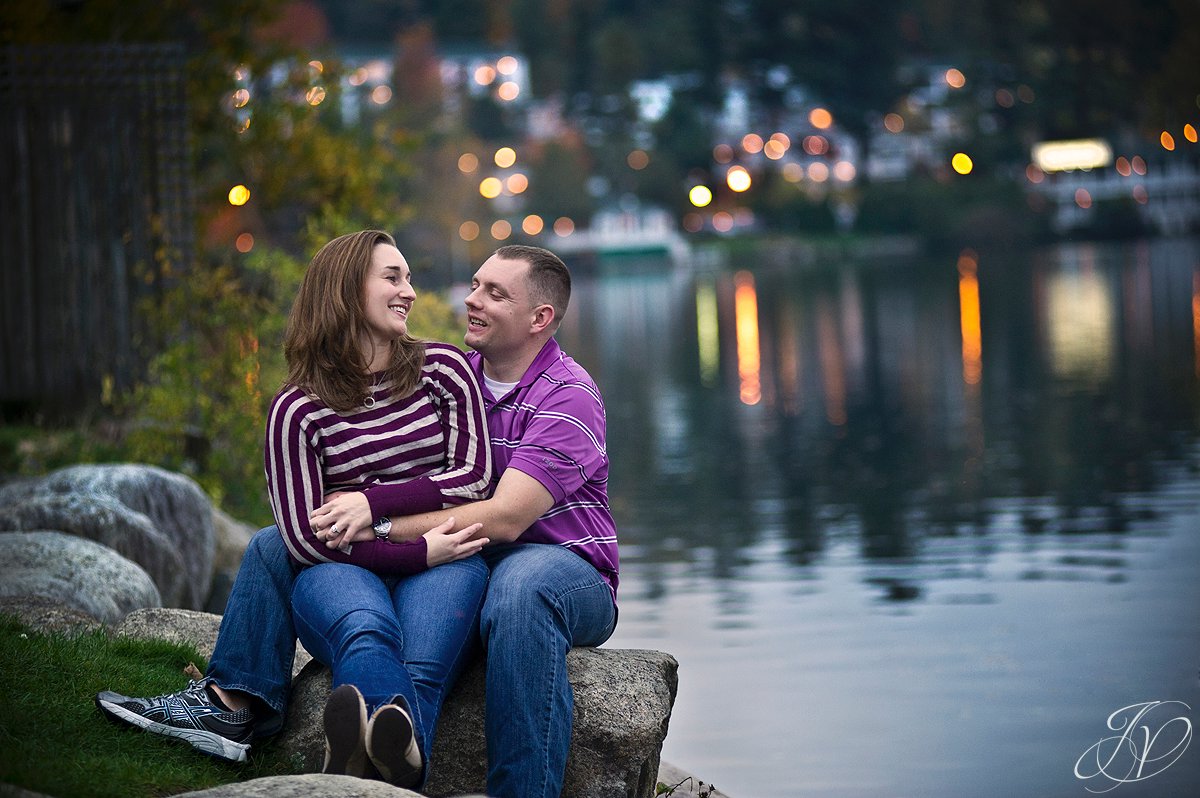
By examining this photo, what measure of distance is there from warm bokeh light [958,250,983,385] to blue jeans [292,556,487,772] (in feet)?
56.3

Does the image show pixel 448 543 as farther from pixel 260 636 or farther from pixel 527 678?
pixel 260 636

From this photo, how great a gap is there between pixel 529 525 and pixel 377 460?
43 cm

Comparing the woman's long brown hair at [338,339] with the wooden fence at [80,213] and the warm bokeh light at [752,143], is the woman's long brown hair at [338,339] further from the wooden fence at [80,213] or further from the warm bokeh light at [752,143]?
the warm bokeh light at [752,143]

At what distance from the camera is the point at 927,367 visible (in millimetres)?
23000

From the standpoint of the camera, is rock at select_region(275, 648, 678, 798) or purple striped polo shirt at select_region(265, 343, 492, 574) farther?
rock at select_region(275, 648, 678, 798)

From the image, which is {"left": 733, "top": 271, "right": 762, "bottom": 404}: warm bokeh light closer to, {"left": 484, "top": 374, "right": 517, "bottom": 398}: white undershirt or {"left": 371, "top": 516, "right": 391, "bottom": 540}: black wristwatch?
{"left": 484, "top": 374, "right": 517, "bottom": 398}: white undershirt

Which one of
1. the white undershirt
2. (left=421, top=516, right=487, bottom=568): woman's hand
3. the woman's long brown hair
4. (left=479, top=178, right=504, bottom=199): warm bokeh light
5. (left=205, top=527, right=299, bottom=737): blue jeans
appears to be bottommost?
(left=205, top=527, right=299, bottom=737): blue jeans

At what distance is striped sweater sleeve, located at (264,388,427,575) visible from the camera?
4.39 m

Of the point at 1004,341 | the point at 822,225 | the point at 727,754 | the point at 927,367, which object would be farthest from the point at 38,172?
the point at 822,225

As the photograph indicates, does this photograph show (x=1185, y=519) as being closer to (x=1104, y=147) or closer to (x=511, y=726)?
(x=511, y=726)

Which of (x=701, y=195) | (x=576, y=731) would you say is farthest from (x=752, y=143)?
(x=576, y=731)

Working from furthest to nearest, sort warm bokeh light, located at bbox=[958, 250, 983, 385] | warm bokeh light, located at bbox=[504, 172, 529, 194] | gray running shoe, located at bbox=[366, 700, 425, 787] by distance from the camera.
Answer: warm bokeh light, located at bbox=[504, 172, 529, 194]
warm bokeh light, located at bbox=[958, 250, 983, 385]
gray running shoe, located at bbox=[366, 700, 425, 787]

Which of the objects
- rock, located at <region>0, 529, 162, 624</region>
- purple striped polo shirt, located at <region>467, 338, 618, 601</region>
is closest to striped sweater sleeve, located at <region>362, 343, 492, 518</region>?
purple striped polo shirt, located at <region>467, 338, 618, 601</region>

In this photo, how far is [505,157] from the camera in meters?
94.7
